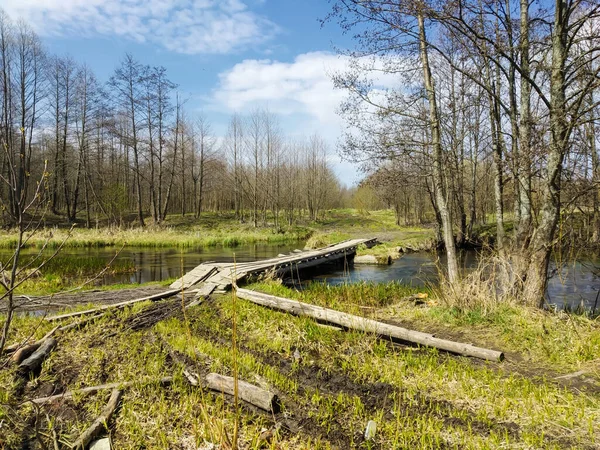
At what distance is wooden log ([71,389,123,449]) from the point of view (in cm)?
324

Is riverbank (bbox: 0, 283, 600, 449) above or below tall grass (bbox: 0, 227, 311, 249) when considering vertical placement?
below

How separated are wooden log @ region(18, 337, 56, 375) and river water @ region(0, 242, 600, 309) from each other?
4775 mm

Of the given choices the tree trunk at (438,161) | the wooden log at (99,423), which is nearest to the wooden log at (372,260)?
the tree trunk at (438,161)

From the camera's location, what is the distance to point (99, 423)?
11.5ft

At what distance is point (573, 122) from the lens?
570 cm

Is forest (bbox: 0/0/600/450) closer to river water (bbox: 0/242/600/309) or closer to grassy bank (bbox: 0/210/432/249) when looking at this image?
river water (bbox: 0/242/600/309)

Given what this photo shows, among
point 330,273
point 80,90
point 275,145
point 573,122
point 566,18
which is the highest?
point 80,90

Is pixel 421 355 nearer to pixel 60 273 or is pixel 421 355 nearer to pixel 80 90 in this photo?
pixel 60 273

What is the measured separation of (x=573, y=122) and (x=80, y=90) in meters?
34.2

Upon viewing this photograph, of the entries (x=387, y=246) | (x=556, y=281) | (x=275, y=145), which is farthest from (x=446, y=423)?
(x=275, y=145)

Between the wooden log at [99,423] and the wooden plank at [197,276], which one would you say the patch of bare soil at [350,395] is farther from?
the wooden plank at [197,276]

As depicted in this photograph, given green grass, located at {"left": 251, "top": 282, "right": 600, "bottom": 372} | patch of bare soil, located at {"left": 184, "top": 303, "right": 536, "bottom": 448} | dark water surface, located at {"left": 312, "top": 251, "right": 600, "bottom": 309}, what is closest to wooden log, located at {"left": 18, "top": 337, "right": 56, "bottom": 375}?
patch of bare soil, located at {"left": 184, "top": 303, "right": 536, "bottom": 448}

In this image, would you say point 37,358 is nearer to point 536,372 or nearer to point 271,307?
point 271,307

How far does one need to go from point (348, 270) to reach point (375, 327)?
1073cm
